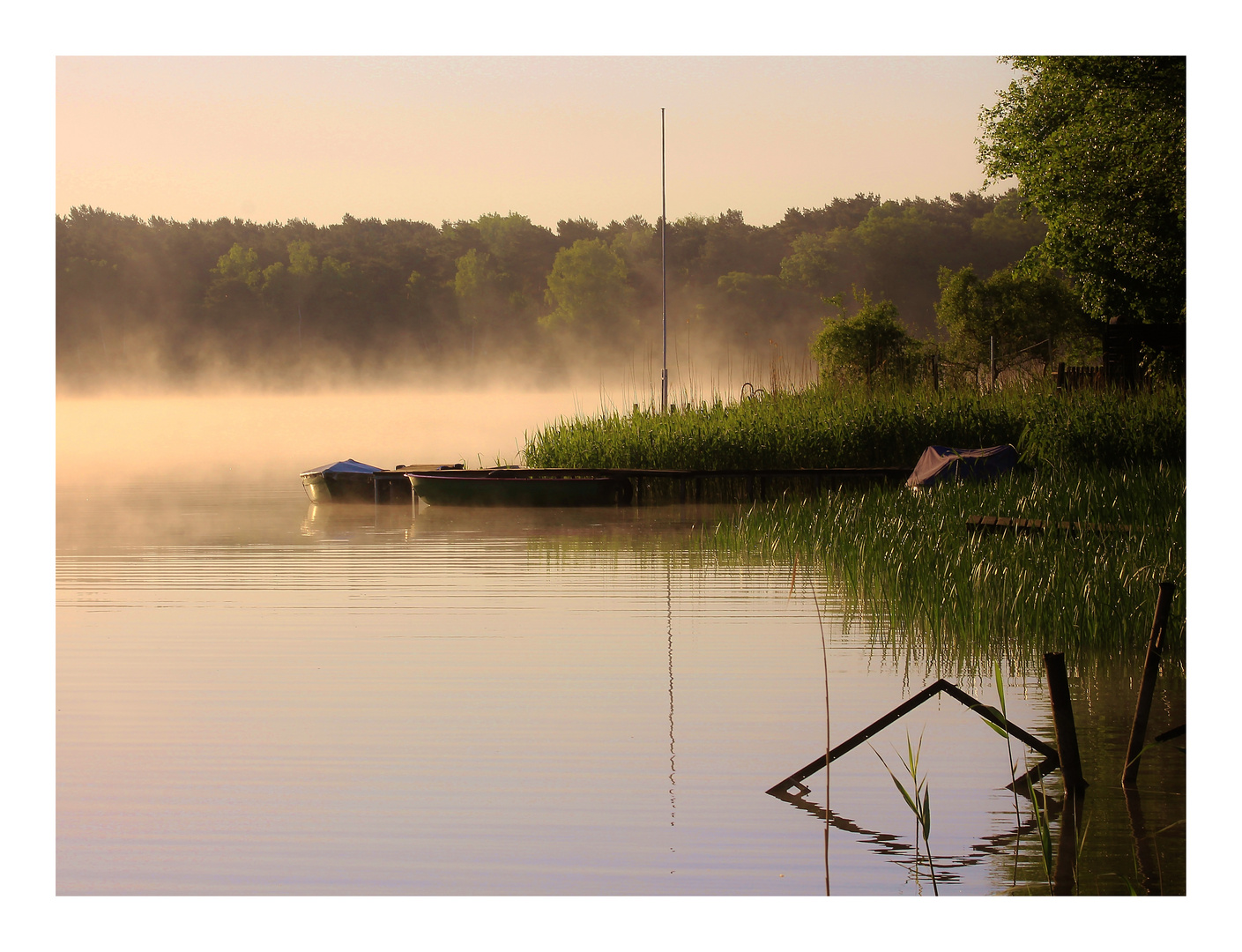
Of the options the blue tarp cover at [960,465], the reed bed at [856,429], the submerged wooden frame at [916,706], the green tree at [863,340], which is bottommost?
the submerged wooden frame at [916,706]

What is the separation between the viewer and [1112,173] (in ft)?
59.8

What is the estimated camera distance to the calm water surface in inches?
153

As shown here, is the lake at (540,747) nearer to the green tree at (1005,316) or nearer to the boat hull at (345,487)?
the boat hull at (345,487)

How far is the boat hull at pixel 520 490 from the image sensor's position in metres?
16.4

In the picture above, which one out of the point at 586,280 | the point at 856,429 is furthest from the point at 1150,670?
the point at 586,280

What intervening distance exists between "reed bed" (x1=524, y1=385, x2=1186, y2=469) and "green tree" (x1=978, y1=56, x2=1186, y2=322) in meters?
2.34

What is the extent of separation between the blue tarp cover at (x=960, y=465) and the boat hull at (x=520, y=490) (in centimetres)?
420

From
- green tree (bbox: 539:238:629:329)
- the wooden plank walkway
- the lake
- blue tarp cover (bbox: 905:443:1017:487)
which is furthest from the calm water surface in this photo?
green tree (bbox: 539:238:629:329)

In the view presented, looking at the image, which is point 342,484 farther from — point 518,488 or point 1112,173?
point 1112,173

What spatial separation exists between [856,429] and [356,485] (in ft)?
22.7

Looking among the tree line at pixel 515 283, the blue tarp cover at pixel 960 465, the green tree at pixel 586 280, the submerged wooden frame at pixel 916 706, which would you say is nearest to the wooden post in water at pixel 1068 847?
the submerged wooden frame at pixel 916 706
